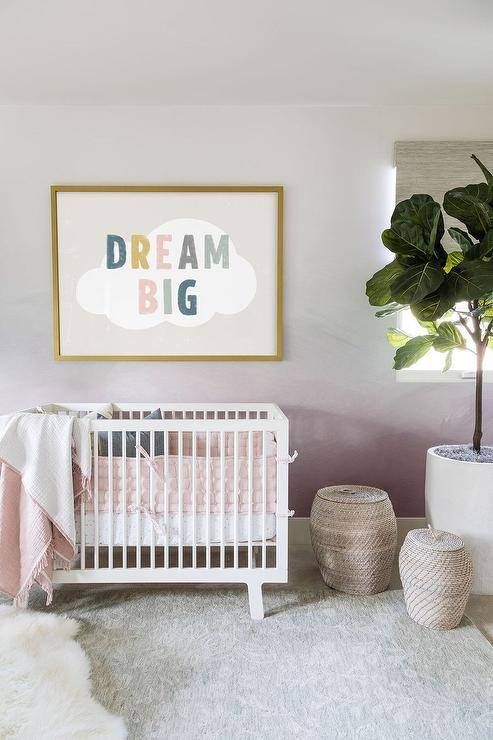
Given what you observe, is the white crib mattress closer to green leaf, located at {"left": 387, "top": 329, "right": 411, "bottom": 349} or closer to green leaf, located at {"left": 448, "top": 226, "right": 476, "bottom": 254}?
green leaf, located at {"left": 387, "top": 329, "right": 411, "bottom": 349}

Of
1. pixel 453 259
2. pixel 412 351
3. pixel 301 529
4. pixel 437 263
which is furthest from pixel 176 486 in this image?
pixel 453 259

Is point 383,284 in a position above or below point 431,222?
below

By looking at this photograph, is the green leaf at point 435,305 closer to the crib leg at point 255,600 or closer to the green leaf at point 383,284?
the green leaf at point 383,284

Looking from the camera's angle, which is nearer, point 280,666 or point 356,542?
point 280,666

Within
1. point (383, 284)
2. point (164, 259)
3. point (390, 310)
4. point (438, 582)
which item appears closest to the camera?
point (438, 582)

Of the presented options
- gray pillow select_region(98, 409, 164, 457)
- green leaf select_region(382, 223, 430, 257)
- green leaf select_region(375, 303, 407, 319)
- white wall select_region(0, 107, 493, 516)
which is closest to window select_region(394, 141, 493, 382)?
white wall select_region(0, 107, 493, 516)

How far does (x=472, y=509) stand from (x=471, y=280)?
888mm

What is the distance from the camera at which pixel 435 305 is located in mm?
2352

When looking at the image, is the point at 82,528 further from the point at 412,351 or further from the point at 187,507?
the point at 412,351

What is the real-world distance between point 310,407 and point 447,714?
1.56 meters

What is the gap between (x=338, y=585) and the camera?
2426 mm

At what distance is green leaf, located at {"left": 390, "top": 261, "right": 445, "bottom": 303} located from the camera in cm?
227

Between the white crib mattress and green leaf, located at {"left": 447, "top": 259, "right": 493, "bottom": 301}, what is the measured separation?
1.11 metres

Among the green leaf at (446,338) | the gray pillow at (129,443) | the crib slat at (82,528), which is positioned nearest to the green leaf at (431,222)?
the green leaf at (446,338)
